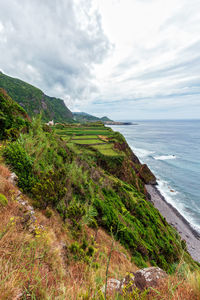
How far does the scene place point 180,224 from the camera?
2062 centimetres

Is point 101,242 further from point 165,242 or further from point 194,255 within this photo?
point 194,255

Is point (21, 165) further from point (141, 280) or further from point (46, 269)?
point (141, 280)

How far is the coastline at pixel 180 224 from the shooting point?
1705cm

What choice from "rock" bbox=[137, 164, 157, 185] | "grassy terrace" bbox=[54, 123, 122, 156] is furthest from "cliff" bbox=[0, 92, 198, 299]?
"rock" bbox=[137, 164, 157, 185]

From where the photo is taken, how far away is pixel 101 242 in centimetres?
532

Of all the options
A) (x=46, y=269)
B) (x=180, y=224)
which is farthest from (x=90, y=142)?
(x=46, y=269)

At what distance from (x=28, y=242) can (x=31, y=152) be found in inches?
172

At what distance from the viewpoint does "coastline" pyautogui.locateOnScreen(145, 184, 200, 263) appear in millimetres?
17053

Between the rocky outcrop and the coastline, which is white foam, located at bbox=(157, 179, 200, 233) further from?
the rocky outcrop

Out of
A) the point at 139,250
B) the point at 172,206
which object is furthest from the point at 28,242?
the point at 172,206

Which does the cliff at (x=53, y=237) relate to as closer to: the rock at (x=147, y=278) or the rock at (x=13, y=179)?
the rock at (x=13, y=179)

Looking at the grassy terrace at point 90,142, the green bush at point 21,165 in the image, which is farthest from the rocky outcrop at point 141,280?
the grassy terrace at point 90,142

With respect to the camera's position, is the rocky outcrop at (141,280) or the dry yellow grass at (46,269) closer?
the dry yellow grass at (46,269)

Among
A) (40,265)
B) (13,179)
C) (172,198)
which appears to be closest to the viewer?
(40,265)
